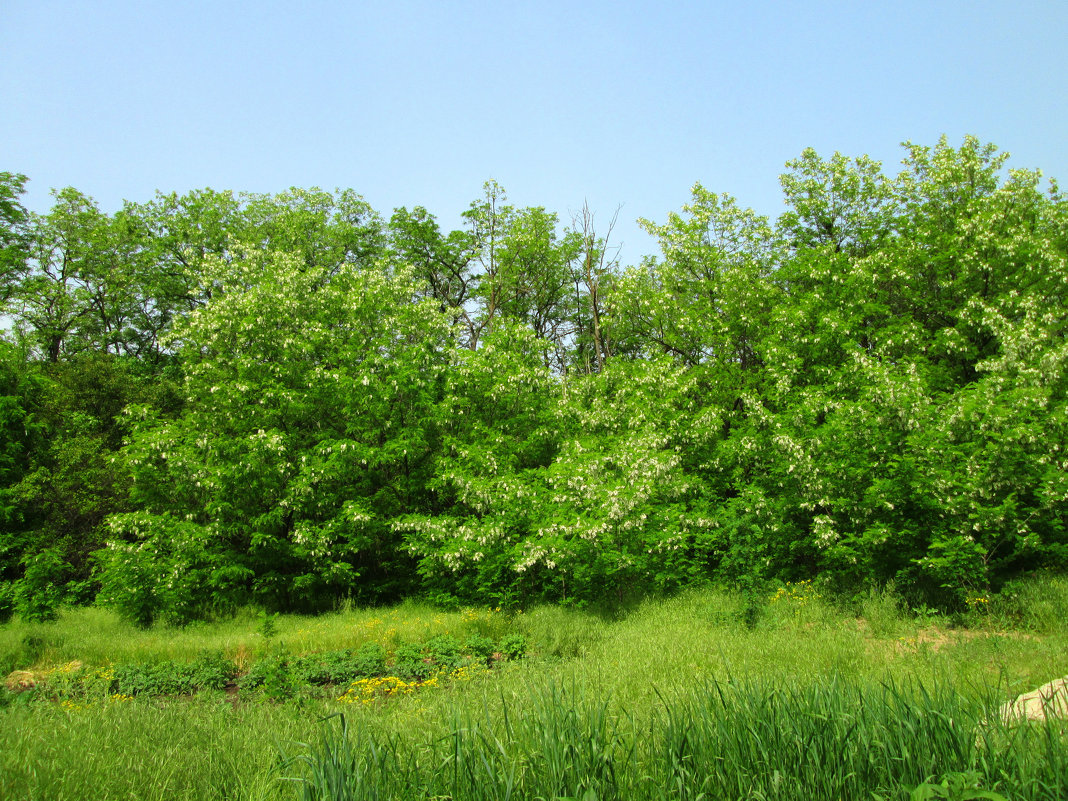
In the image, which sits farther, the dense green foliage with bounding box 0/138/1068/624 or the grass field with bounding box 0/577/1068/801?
the dense green foliage with bounding box 0/138/1068/624

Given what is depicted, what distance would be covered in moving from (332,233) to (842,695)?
29253 mm

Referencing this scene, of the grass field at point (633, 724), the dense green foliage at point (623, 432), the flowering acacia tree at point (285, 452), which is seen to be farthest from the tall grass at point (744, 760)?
the flowering acacia tree at point (285, 452)

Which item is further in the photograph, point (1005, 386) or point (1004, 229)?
point (1004, 229)

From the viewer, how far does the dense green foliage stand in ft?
43.5

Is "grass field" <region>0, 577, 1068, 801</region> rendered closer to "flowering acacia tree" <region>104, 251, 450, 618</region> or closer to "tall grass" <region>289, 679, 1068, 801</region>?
"tall grass" <region>289, 679, 1068, 801</region>

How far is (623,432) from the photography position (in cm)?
1830

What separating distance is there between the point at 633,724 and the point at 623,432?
14.3 metres

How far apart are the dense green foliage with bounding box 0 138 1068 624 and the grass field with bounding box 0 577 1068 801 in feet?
9.01

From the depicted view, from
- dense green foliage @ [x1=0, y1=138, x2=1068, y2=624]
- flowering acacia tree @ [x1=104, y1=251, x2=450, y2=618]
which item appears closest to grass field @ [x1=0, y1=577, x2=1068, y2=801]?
dense green foliage @ [x1=0, y1=138, x2=1068, y2=624]

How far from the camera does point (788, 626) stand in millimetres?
10734

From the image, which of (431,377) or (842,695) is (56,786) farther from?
(431,377)

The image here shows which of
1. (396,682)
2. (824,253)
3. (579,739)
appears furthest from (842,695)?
(824,253)

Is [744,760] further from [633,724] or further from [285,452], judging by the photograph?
[285,452]

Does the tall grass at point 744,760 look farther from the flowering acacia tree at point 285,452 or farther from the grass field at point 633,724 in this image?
the flowering acacia tree at point 285,452
